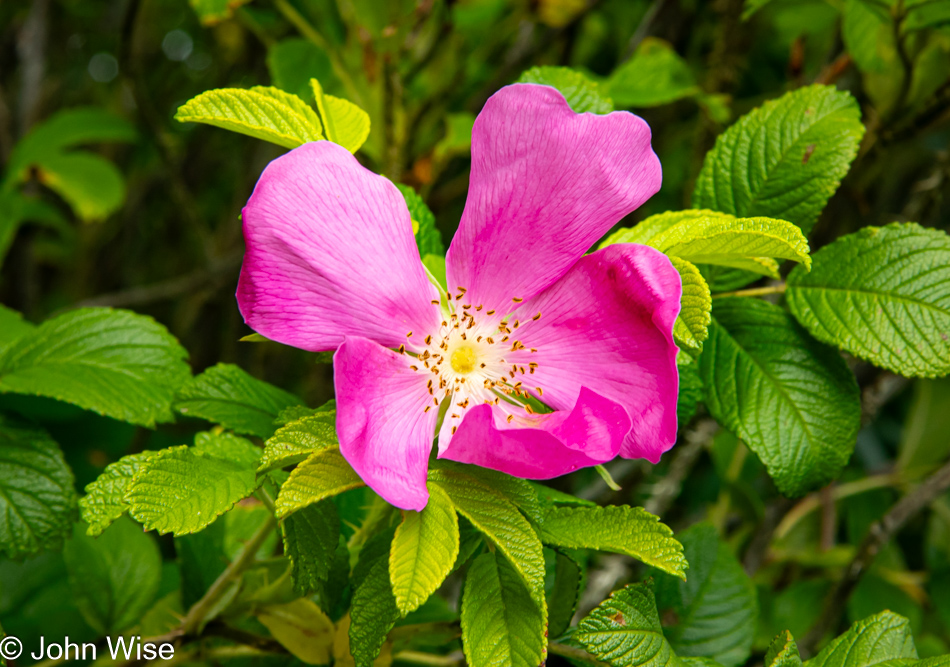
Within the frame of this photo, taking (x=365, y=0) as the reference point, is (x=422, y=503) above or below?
below

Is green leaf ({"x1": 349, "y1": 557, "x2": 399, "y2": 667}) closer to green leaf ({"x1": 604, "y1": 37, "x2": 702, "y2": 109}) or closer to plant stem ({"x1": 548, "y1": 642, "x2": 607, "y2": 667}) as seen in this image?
plant stem ({"x1": 548, "y1": 642, "x2": 607, "y2": 667})

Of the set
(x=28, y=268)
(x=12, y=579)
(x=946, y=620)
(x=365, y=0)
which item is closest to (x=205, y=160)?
(x=28, y=268)

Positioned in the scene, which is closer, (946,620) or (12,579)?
(12,579)

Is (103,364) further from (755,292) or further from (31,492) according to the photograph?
(755,292)

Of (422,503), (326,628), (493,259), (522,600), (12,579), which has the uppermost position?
(493,259)

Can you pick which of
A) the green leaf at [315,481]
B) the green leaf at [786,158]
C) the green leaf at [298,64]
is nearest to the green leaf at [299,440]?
the green leaf at [315,481]

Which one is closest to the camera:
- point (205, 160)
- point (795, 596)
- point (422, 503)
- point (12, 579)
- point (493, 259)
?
point (422, 503)

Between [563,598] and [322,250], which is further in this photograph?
[563,598]

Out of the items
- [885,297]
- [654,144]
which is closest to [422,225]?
[885,297]

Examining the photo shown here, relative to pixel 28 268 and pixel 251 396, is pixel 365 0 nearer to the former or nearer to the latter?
pixel 251 396
